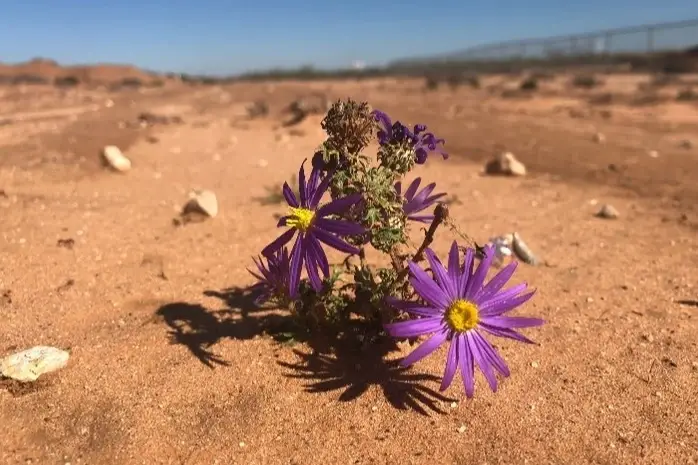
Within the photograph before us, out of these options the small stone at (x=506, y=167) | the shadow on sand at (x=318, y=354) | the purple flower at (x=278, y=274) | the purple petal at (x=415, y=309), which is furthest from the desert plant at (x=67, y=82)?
the purple petal at (x=415, y=309)

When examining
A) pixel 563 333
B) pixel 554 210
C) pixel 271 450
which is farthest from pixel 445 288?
pixel 554 210

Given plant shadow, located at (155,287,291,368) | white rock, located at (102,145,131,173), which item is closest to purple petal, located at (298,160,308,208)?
plant shadow, located at (155,287,291,368)

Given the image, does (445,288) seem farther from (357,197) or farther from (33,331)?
(33,331)

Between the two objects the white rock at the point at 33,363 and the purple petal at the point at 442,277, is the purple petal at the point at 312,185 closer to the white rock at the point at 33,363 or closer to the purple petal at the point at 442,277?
the purple petal at the point at 442,277

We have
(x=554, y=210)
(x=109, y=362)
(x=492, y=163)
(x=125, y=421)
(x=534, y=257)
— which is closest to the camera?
(x=125, y=421)

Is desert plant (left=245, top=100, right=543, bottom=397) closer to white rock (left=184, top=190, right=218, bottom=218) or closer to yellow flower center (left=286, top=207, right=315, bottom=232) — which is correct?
yellow flower center (left=286, top=207, right=315, bottom=232)
